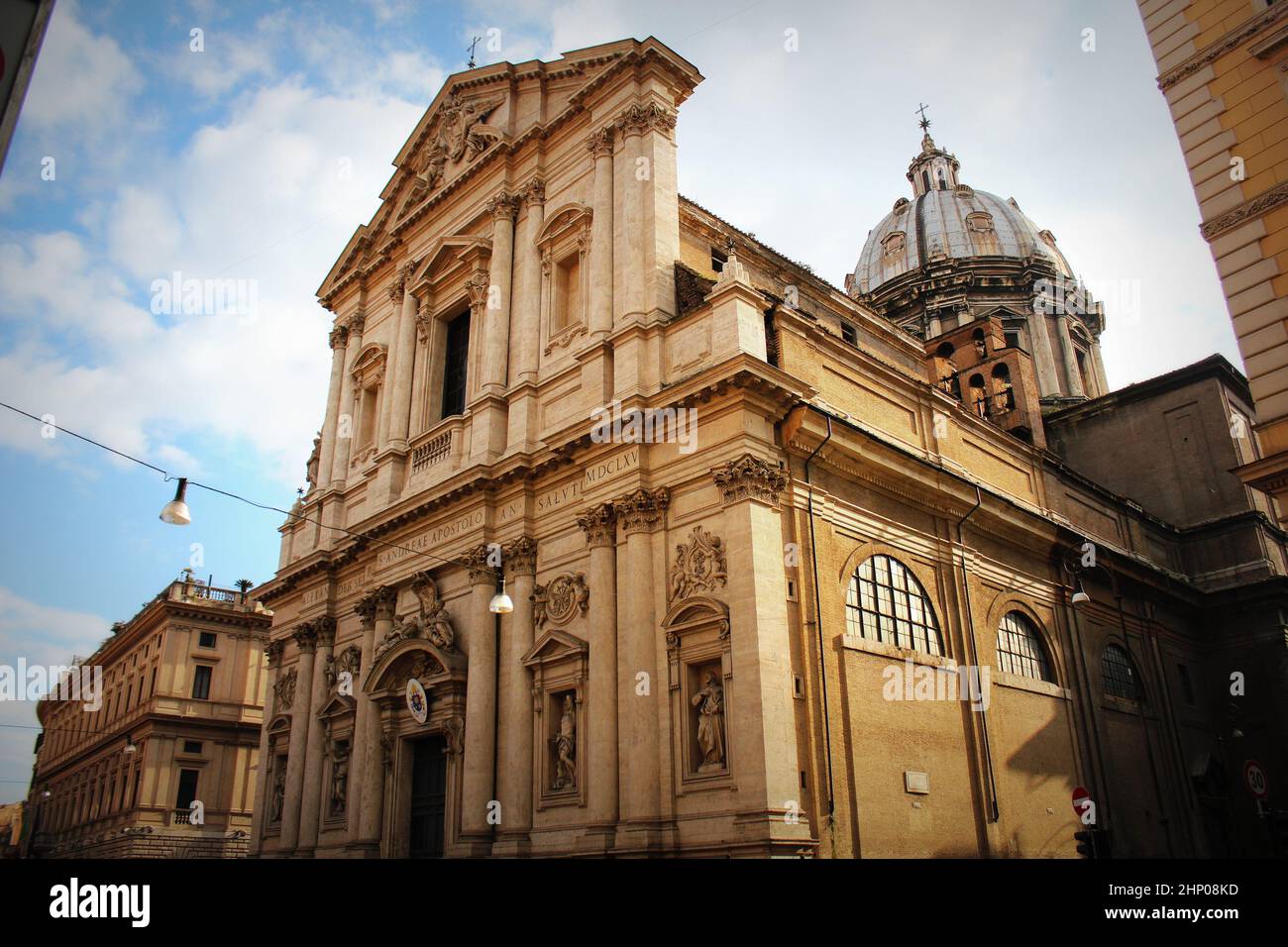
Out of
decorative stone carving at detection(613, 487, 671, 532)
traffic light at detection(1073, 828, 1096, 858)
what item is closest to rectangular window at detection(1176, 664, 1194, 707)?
traffic light at detection(1073, 828, 1096, 858)

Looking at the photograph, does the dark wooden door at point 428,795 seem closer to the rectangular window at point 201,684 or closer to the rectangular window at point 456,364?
the rectangular window at point 456,364

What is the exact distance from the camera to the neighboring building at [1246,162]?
13.0 meters

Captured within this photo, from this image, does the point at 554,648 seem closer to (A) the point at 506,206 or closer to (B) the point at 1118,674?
(A) the point at 506,206

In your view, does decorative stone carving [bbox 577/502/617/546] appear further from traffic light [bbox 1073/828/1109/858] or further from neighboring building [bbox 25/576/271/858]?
neighboring building [bbox 25/576/271/858]

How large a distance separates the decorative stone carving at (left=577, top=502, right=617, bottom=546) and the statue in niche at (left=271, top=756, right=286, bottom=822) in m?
12.1

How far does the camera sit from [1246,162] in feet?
45.5

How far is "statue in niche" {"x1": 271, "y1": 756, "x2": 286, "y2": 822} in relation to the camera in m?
24.2

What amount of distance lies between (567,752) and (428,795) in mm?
4650

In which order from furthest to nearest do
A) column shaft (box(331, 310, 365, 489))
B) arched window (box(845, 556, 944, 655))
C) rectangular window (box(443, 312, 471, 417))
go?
column shaft (box(331, 310, 365, 489)), rectangular window (box(443, 312, 471, 417)), arched window (box(845, 556, 944, 655))

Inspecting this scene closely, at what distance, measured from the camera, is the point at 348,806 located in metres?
20.9

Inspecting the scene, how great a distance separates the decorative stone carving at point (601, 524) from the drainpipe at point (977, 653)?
7.37 meters

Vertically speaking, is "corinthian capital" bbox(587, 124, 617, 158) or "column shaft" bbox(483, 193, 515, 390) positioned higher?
"corinthian capital" bbox(587, 124, 617, 158)

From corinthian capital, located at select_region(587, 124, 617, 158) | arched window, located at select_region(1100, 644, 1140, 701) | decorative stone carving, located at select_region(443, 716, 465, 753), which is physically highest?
corinthian capital, located at select_region(587, 124, 617, 158)

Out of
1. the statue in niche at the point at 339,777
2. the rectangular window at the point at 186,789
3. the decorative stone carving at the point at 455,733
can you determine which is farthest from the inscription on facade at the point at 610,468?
the rectangular window at the point at 186,789
